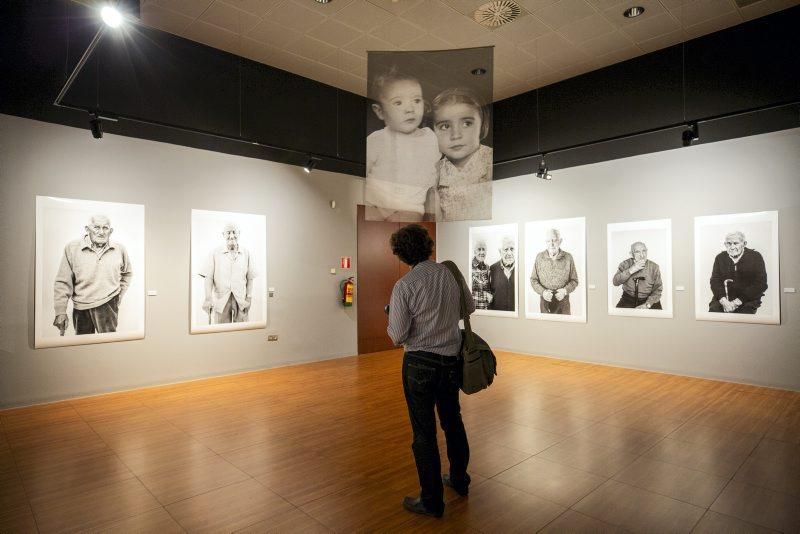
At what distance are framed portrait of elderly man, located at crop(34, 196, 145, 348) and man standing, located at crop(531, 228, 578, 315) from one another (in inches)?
267

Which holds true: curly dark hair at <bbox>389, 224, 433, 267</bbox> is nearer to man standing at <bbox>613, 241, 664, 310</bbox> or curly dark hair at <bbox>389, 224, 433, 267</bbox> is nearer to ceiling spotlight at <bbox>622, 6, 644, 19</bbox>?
ceiling spotlight at <bbox>622, 6, 644, 19</bbox>

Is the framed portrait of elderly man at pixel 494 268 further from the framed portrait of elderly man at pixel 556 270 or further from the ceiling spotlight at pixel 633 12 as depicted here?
the ceiling spotlight at pixel 633 12

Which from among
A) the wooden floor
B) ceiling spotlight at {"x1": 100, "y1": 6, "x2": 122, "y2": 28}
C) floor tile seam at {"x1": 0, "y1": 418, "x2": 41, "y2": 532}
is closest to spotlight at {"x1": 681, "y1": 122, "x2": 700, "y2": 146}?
the wooden floor

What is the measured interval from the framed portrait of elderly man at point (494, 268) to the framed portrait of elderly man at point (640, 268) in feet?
6.30

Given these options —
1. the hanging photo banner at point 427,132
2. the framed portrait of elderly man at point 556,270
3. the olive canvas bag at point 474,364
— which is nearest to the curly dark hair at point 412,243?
the olive canvas bag at point 474,364

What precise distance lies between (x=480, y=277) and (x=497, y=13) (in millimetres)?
Answer: 5361

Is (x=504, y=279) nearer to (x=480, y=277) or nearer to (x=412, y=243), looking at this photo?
(x=480, y=277)

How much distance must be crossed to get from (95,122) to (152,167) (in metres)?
1.12

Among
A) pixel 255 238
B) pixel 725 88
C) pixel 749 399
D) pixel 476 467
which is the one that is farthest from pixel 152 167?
pixel 749 399

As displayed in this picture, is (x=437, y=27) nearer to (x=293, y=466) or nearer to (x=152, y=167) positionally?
(x=152, y=167)

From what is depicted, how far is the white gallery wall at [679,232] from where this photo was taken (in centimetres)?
607

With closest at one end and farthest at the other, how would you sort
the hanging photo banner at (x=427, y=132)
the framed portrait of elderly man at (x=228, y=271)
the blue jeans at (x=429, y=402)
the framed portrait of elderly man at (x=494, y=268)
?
the blue jeans at (x=429, y=402) < the hanging photo banner at (x=427, y=132) < the framed portrait of elderly man at (x=228, y=271) < the framed portrait of elderly man at (x=494, y=268)

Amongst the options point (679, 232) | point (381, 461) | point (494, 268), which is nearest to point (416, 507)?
point (381, 461)

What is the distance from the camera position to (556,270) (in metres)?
8.37
